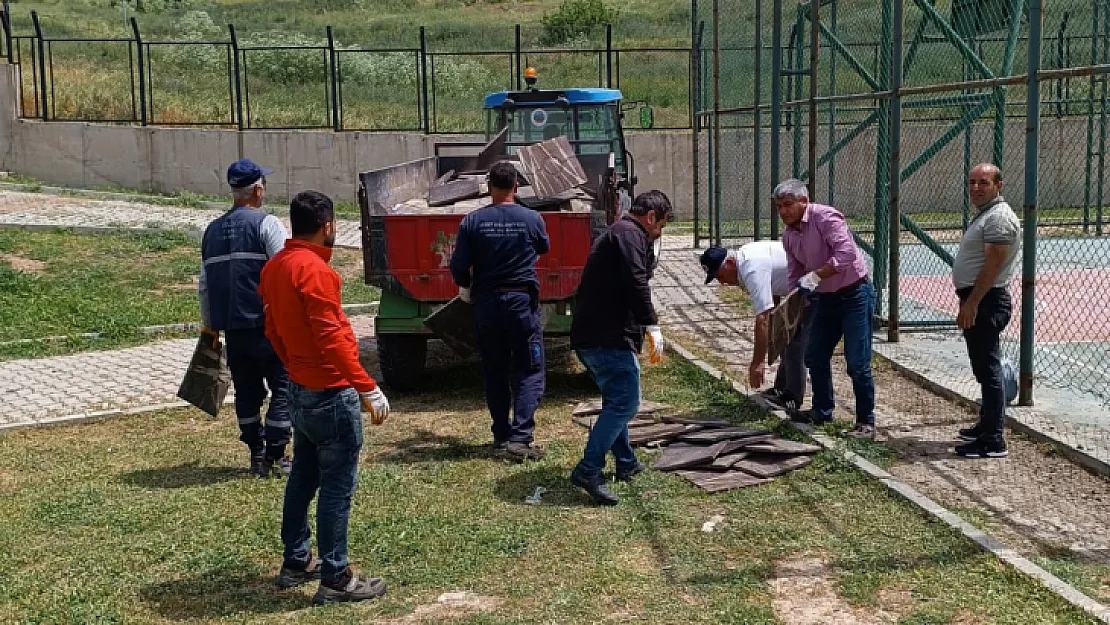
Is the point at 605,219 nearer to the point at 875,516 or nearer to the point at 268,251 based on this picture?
the point at 268,251

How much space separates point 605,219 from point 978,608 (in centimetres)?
491

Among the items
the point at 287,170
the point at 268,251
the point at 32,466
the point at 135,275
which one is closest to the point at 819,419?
the point at 268,251

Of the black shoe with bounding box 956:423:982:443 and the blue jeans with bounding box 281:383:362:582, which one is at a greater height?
the blue jeans with bounding box 281:383:362:582

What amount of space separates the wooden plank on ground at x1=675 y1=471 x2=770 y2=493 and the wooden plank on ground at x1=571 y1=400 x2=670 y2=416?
1529 millimetres

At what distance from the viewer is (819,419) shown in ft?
25.7

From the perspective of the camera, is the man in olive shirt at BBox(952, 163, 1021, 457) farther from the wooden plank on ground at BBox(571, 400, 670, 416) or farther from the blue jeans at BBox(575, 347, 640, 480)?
the wooden plank on ground at BBox(571, 400, 670, 416)

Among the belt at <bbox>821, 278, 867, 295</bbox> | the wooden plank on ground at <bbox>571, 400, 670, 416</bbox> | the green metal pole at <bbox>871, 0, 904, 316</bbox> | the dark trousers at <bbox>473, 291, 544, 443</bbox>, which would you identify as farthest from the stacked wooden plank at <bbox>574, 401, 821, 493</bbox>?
the green metal pole at <bbox>871, 0, 904, 316</bbox>

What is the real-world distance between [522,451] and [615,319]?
1.36 metres

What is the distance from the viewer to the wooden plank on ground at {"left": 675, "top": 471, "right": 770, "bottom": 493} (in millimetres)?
6594

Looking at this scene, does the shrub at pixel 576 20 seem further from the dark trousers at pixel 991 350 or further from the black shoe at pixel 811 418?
the dark trousers at pixel 991 350

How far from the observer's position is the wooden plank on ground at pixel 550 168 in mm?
9539

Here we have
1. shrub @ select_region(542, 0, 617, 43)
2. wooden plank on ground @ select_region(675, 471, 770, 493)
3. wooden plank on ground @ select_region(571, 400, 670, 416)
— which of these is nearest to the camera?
wooden plank on ground @ select_region(675, 471, 770, 493)

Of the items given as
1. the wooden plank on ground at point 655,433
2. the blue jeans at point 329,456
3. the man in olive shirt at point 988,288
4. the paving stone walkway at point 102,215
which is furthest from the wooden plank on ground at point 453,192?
the paving stone walkway at point 102,215

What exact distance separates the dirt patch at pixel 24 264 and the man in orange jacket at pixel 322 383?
10.4 metres
